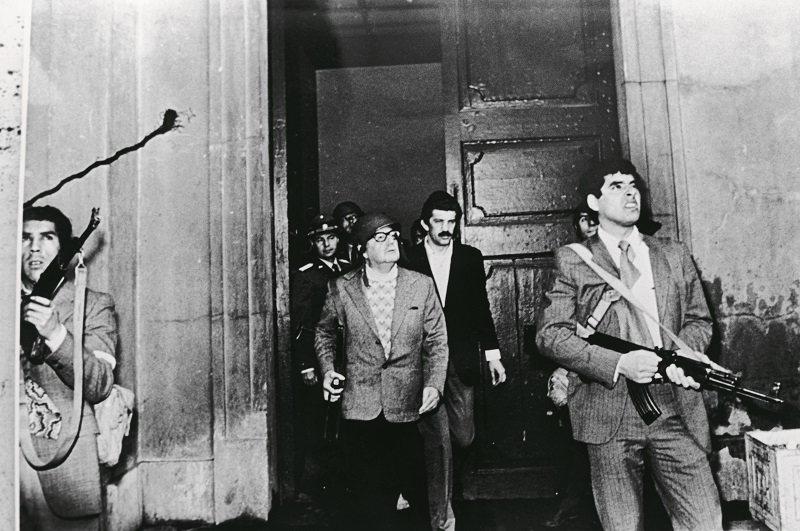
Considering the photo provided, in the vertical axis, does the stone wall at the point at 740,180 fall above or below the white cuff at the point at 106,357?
above

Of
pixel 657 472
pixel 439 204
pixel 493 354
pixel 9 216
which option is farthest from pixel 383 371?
pixel 9 216

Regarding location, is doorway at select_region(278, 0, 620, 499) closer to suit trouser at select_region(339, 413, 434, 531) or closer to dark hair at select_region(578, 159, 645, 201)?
dark hair at select_region(578, 159, 645, 201)

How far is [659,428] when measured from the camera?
264cm

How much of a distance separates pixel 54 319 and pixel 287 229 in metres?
1.28

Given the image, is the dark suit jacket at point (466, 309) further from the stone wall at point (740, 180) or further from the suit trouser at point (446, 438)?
the stone wall at point (740, 180)

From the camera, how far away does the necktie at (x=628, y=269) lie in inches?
113

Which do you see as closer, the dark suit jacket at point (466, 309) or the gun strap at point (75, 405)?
the gun strap at point (75, 405)

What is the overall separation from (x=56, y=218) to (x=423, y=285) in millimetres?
1769

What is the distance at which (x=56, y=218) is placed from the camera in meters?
2.97

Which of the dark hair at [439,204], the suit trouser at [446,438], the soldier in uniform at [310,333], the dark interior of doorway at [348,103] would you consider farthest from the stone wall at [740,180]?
the soldier in uniform at [310,333]

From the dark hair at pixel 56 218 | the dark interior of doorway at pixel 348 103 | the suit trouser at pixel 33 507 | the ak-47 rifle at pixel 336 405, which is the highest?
the dark interior of doorway at pixel 348 103

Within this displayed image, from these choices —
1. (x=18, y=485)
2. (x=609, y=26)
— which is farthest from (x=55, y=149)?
(x=609, y=26)

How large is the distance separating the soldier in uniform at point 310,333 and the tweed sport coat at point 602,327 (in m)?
1.18

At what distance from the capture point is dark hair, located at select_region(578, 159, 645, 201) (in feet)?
9.91
